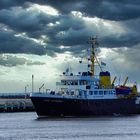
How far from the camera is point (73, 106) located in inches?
4648

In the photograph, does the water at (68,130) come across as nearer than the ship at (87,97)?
Yes

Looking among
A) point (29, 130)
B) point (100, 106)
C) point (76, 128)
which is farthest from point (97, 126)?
point (100, 106)

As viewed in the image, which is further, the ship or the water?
the ship

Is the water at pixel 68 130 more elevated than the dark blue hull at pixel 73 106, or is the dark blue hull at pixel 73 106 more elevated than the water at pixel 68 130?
the dark blue hull at pixel 73 106

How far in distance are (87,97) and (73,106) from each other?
5411mm

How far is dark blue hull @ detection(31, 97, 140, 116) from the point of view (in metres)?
117

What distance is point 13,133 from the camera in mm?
83875

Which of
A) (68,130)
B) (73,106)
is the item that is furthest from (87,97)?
(68,130)

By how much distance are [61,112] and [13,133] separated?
34.0 m

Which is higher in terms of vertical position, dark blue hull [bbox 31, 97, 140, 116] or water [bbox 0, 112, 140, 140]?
dark blue hull [bbox 31, 97, 140, 116]

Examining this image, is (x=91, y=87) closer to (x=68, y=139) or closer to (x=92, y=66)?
(x=92, y=66)

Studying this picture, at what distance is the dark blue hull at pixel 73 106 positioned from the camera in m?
117

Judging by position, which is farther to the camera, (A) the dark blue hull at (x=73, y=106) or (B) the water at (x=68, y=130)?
(A) the dark blue hull at (x=73, y=106)

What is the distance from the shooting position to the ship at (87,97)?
117000mm
